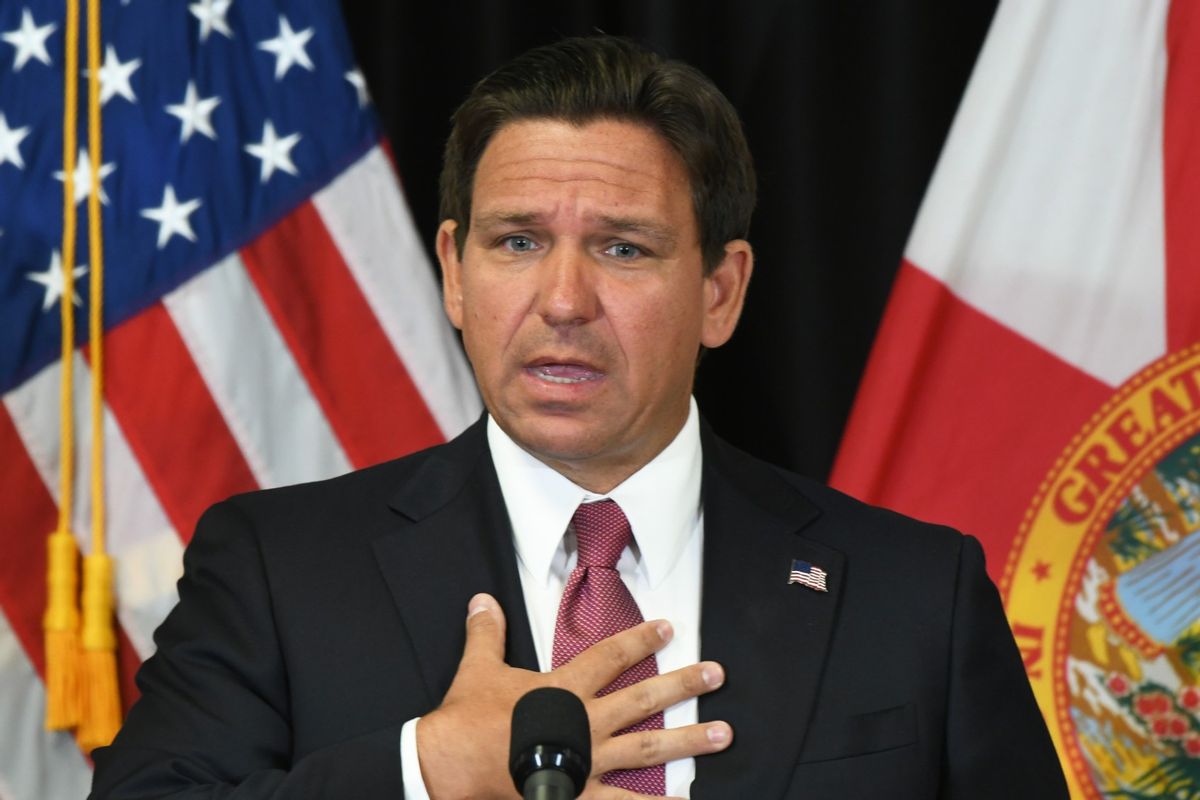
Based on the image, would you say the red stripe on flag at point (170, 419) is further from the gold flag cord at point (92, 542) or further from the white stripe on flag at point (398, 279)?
the white stripe on flag at point (398, 279)

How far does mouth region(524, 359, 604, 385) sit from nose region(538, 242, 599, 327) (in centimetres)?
5

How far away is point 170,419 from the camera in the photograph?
290 cm

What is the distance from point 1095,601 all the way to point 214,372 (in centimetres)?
165

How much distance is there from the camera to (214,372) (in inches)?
116

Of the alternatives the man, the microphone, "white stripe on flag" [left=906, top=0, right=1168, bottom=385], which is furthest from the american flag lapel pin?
"white stripe on flag" [left=906, top=0, right=1168, bottom=385]

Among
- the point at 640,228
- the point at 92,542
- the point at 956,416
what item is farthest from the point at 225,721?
the point at 956,416

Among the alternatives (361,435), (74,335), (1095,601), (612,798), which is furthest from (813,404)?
(612,798)

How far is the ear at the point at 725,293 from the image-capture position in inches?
91.8

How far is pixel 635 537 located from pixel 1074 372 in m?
1.27

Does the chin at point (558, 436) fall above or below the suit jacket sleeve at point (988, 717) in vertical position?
above

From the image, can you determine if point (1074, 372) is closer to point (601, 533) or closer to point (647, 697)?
point (601, 533)

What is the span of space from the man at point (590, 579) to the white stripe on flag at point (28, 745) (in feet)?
2.84

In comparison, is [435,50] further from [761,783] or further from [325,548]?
[761,783]

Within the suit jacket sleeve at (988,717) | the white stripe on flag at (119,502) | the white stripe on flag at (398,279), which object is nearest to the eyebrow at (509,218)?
the suit jacket sleeve at (988,717)
